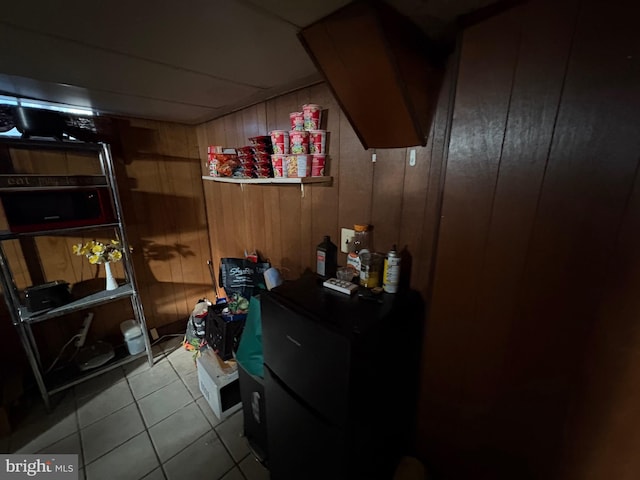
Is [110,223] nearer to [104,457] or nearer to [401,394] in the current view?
[104,457]

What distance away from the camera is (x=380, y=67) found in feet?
2.36

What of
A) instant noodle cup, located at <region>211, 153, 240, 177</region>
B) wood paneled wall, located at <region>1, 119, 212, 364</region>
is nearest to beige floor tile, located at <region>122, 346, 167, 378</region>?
wood paneled wall, located at <region>1, 119, 212, 364</region>

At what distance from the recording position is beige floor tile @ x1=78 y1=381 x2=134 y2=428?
1.59m

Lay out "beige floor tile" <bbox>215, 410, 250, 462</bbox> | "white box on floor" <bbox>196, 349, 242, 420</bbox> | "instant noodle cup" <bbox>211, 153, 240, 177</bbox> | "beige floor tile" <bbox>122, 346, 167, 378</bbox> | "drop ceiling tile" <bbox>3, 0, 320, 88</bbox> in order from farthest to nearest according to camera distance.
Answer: "beige floor tile" <bbox>122, 346, 167, 378</bbox> < "instant noodle cup" <bbox>211, 153, 240, 177</bbox> < "white box on floor" <bbox>196, 349, 242, 420</bbox> < "beige floor tile" <bbox>215, 410, 250, 462</bbox> < "drop ceiling tile" <bbox>3, 0, 320, 88</bbox>

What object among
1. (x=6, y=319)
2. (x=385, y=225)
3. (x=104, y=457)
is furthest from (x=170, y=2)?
(x=6, y=319)

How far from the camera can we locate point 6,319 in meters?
1.64

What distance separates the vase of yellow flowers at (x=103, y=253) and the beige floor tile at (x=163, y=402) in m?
0.84

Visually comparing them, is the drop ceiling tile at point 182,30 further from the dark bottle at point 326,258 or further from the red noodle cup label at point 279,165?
the dark bottle at point 326,258

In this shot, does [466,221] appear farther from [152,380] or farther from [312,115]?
[152,380]

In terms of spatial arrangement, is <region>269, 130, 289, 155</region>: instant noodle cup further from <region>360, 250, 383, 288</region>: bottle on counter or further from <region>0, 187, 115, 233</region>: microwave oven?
<region>0, 187, 115, 233</region>: microwave oven

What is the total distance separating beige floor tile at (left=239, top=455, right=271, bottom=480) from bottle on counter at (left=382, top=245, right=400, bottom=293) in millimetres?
1181

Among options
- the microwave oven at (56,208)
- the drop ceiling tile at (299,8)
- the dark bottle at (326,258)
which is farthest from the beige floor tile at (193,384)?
the drop ceiling tile at (299,8)

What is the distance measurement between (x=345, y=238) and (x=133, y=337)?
1956 mm

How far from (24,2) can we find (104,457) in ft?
6.45
